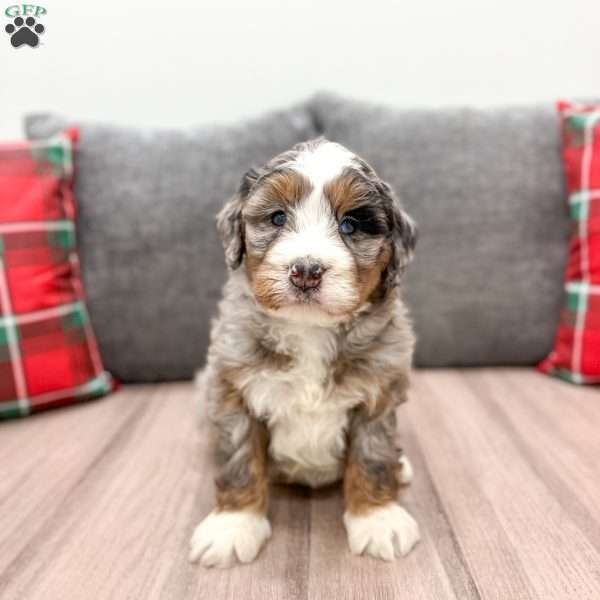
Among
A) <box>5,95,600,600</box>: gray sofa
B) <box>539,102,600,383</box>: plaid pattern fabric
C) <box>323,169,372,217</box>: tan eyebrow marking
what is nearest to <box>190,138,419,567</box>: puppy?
<box>323,169,372,217</box>: tan eyebrow marking

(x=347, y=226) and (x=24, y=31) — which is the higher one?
(x=24, y=31)

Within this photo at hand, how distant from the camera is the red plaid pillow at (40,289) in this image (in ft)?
7.52

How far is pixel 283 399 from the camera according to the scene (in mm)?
1616

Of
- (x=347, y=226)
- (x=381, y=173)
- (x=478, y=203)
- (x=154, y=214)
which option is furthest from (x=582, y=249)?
(x=154, y=214)

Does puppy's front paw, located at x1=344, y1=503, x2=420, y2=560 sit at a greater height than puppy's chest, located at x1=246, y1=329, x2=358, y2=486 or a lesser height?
lesser

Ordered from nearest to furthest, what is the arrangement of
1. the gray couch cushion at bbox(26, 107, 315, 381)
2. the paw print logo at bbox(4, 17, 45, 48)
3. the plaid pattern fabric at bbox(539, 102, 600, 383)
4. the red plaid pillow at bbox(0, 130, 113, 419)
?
the paw print logo at bbox(4, 17, 45, 48) → the red plaid pillow at bbox(0, 130, 113, 419) → the plaid pattern fabric at bbox(539, 102, 600, 383) → the gray couch cushion at bbox(26, 107, 315, 381)

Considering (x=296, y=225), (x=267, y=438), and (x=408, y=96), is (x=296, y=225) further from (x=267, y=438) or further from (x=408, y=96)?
(x=408, y=96)

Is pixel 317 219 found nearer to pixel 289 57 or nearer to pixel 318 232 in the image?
pixel 318 232

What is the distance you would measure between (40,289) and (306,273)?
1370 millimetres

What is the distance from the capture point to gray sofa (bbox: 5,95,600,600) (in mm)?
1592

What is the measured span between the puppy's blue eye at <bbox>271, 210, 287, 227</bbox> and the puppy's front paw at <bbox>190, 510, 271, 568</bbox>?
76cm

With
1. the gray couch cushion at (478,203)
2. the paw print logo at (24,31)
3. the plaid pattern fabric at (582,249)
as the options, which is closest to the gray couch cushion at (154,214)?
the gray couch cushion at (478,203)

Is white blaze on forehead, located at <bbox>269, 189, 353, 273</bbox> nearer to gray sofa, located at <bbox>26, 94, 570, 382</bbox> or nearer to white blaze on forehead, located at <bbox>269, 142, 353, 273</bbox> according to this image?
white blaze on forehead, located at <bbox>269, 142, 353, 273</bbox>

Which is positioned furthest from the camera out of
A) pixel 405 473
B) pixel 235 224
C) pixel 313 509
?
pixel 405 473
